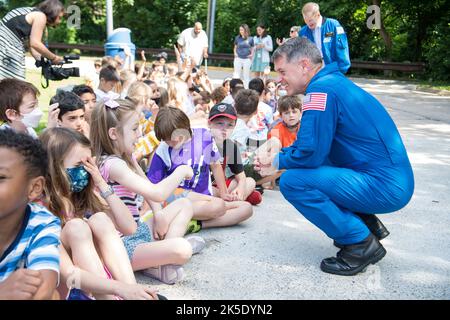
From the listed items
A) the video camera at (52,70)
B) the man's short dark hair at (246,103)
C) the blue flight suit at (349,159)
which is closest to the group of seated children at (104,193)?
the man's short dark hair at (246,103)

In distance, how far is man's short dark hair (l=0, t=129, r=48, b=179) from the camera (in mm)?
1842

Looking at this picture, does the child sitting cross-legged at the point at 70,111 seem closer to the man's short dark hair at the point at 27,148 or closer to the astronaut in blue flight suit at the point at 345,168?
the astronaut in blue flight suit at the point at 345,168

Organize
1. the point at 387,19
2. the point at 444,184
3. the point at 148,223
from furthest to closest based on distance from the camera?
the point at 387,19 → the point at 444,184 → the point at 148,223

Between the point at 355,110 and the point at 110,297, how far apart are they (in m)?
1.70

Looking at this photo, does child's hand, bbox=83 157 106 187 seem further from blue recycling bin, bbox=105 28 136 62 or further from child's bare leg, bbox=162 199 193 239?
blue recycling bin, bbox=105 28 136 62

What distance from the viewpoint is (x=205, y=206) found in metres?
3.51

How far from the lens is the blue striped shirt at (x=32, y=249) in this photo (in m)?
1.80

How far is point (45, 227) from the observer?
188 centimetres

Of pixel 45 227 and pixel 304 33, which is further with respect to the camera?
pixel 304 33

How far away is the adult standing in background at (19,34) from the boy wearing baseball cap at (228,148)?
6.14ft

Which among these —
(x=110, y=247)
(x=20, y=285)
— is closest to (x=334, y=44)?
(x=110, y=247)

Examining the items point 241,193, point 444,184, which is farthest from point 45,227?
point 444,184

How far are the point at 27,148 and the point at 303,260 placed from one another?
1938mm
